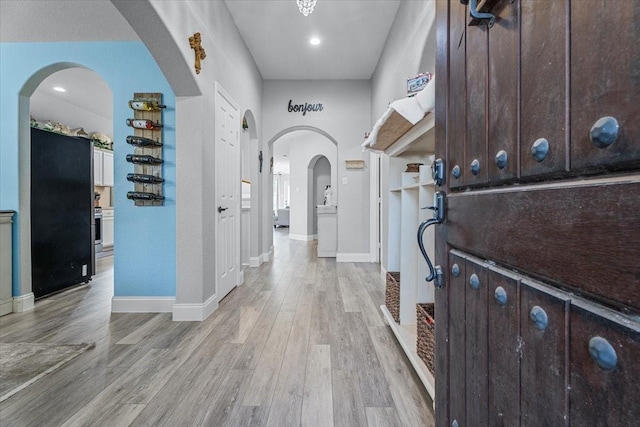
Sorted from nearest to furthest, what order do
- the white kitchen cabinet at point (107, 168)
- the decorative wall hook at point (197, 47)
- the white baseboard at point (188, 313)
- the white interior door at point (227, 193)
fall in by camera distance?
the decorative wall hook at point (197, 47) → the white baseboard at point (188, 313) → the white interior door at point (227, 193) → the white kitchen cabinet at point (107, 168)

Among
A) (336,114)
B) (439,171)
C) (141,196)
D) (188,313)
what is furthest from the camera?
(336,114)

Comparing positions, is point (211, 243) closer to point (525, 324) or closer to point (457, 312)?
point (457, 312)

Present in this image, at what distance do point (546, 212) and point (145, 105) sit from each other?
3.02 metres

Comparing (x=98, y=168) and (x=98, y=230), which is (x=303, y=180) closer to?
(x=98, y=168)

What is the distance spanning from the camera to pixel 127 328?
8.18 ft

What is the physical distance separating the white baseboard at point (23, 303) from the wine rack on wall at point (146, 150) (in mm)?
1373

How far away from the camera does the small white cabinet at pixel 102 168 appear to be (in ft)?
20.3

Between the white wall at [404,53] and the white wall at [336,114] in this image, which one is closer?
the white wall at [404,53]

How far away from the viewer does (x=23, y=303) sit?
9.57 feet

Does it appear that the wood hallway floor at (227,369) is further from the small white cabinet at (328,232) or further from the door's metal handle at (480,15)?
the small white cabinet at (328,232)

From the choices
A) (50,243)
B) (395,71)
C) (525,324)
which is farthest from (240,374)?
(395,71)

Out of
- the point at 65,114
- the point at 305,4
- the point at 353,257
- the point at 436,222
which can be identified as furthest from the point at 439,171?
the point at 65,114

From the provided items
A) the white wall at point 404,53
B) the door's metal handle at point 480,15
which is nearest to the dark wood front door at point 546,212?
the door's metal handle at point 480,15

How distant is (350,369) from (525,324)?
4.89 ft
